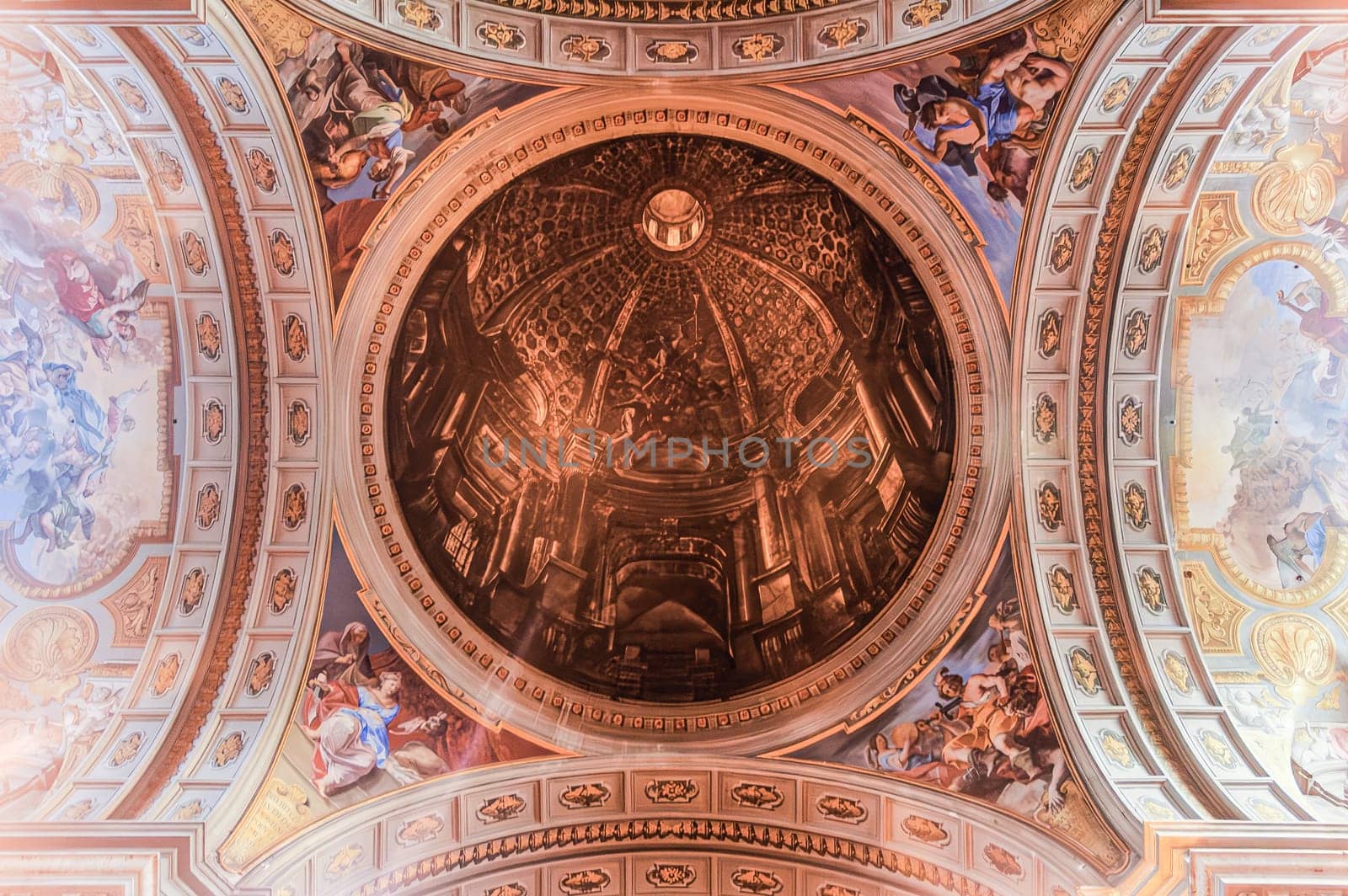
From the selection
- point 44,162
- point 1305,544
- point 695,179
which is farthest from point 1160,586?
point 44,162

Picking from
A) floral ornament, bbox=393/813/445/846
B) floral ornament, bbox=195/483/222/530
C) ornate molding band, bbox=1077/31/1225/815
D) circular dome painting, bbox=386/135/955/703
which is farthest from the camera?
circular dome painting, bbox=386/135/955/703

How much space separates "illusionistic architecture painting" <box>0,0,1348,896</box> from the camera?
13.1m

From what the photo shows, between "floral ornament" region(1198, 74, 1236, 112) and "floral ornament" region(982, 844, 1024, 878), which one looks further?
"floral ornament" region(982, 844, 1024, 878)

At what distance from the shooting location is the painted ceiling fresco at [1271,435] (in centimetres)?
1360

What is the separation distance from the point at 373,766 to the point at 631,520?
5012mm

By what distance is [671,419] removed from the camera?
1691 cm

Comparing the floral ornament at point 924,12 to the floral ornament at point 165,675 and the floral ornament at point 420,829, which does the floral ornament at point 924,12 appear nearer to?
the floral ornament at point 420,829

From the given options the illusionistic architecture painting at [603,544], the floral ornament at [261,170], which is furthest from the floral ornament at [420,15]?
the floral ornament at [261,170]

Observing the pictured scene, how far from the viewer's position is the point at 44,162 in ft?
44.8

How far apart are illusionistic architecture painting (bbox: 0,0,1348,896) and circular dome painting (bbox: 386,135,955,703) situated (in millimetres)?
83

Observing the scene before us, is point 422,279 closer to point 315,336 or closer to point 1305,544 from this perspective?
point 315,336

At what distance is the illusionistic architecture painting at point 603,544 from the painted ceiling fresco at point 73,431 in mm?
52

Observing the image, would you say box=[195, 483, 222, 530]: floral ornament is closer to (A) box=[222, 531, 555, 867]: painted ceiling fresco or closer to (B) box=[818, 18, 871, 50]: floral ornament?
(A) box=[222, 531, 555, 867]: painted ceiling fresco

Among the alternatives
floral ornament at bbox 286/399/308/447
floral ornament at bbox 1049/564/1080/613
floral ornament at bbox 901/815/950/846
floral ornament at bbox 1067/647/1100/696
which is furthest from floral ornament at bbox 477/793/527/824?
floral ornament at bbox 1049/564/1080/613
